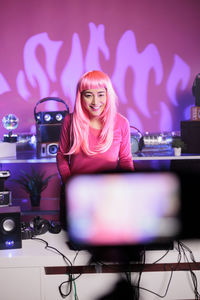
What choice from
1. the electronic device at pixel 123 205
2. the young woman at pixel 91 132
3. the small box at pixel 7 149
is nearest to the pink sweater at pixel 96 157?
the young woman at pixel 91 132

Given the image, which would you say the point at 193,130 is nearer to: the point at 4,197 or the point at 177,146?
the point at 177,146

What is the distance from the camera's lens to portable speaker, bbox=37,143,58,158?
2.79 metres

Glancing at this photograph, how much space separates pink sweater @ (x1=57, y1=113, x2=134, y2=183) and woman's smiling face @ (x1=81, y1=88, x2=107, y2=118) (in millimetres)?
114

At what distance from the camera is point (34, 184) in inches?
127

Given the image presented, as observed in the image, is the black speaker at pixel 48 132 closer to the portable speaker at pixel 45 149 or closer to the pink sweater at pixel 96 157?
the portable speaker at pixel 45 149

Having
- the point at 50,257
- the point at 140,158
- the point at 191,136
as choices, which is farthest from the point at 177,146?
the point at 50,257

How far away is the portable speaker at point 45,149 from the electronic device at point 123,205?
1475 millimetres

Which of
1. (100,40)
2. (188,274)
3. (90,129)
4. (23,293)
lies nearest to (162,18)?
(100,40)

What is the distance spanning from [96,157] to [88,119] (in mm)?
215

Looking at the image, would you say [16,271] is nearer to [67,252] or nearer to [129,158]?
[67,252]

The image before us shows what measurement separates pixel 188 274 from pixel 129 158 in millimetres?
690

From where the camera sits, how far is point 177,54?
3369 mm

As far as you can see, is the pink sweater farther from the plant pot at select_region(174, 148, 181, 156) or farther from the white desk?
the plant pot at select_region(174, 148, 181, 156)

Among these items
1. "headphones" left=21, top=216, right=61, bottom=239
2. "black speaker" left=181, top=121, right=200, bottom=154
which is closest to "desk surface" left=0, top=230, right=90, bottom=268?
"headphones" left=21, top=216, right=61, bottom=239
